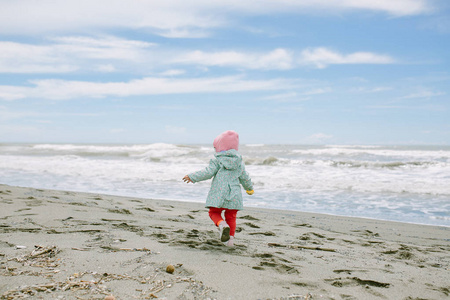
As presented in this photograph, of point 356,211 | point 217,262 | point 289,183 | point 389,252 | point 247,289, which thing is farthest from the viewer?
point 289,183

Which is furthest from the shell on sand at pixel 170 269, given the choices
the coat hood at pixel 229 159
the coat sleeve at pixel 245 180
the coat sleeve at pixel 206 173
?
the coat sleeve at pixel 245 180

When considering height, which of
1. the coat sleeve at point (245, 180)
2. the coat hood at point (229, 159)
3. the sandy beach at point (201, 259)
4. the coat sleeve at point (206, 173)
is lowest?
the sandy beach at point (201, 259)

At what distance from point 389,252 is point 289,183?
637 cm

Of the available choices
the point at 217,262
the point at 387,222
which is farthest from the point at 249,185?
the point at 387,222

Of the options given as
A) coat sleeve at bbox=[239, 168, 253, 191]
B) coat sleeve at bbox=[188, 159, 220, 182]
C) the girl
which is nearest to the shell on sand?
the girl

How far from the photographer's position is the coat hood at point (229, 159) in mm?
3783

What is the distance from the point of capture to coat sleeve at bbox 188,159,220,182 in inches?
147

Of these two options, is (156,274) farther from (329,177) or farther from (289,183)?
(329,177)

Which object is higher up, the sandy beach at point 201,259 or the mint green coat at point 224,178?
the mint green coat at point 224,178

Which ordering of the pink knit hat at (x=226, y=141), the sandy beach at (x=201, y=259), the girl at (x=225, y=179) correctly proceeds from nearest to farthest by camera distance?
1. the sandy beach at (x=201, y=259)
2. the girl at (x=225, y=179)
3. the pink knit hat at (x=226, y=141)

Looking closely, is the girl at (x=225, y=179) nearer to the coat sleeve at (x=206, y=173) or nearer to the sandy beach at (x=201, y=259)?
the coat sleeve at (x=206, y=173)

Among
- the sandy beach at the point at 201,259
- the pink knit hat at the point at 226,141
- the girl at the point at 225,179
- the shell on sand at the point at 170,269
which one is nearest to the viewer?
the sandy beach at the point at 201,259

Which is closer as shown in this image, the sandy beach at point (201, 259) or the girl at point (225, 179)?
the sandy beach at point (201, 259)

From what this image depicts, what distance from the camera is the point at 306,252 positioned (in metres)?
3.63
